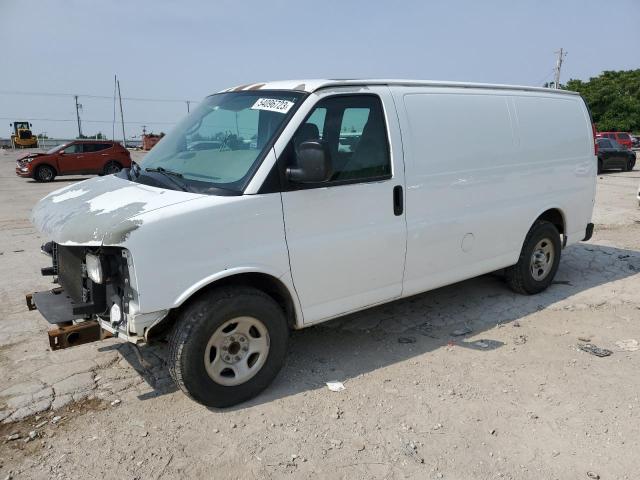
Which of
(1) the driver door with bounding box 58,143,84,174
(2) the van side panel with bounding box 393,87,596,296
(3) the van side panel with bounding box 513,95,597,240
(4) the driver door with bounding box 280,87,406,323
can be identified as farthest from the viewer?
(1) the driver door with bounding box 58,143,84,174

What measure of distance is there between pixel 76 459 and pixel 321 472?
4.71 feet

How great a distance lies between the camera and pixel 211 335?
3.40 metres

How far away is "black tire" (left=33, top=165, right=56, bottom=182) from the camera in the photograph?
20734 millimetres

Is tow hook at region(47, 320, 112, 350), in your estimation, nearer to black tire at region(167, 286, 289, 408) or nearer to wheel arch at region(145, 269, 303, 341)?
wheel arch at region(145, 269, 303, 341)

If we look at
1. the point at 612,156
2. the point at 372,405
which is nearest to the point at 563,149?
the point at 372,405

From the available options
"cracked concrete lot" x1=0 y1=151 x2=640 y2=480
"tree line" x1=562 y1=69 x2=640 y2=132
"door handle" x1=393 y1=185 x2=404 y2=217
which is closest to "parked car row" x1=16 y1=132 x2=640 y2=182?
"cracked concrete lot" x1=0 y1=151 x2=640 y2=480

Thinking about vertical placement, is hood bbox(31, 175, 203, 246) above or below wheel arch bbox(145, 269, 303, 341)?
above

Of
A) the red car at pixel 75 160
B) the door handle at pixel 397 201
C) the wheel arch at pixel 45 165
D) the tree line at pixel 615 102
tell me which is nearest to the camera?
the door handle at pixel 397 201

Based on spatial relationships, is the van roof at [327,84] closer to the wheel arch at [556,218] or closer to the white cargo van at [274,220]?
the white cargo van at [274,220]

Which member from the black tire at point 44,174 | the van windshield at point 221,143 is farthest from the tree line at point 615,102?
the van windshield at point 221,143

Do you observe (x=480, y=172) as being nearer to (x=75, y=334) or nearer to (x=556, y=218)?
(x=556, y=218)

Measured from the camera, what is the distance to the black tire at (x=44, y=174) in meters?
20.7

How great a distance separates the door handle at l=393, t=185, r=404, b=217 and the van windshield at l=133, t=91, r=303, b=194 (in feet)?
3.42

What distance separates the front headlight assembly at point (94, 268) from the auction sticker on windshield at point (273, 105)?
155cm
